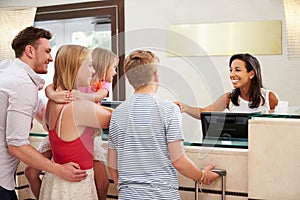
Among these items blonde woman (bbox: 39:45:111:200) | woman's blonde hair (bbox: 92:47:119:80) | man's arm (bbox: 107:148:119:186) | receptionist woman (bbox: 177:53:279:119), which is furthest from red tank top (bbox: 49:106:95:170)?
receptionist woman (bbox: 177:53:279:119)

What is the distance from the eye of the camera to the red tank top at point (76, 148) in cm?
205

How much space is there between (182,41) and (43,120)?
2891mm

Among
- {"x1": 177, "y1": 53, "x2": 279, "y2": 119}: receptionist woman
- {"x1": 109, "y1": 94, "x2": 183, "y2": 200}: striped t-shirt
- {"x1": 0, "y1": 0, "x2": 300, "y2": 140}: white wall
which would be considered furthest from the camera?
{"x1": 0, "y1": 0, "x2": 300, "y2": 140}: white wall

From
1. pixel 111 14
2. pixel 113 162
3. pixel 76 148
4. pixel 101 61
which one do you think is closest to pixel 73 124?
pixel 76 148

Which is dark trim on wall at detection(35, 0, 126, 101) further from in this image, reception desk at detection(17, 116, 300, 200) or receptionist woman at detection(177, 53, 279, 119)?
reception desk at detection(17, 116, 300, 200)

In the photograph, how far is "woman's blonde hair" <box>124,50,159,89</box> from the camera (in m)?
1.91

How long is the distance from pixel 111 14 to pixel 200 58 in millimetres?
1165

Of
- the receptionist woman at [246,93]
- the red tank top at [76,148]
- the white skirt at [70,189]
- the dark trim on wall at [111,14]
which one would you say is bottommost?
the white skirt at [70,189]

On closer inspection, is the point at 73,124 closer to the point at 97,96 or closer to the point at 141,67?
the point at 97,96

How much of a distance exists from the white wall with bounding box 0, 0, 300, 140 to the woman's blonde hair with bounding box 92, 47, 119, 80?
1.59 m

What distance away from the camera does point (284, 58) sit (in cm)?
434

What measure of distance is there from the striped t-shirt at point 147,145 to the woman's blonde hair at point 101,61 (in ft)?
1.74

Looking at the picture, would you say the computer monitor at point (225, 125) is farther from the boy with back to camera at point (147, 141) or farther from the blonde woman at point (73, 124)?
the blonde woman at point (73, 124)

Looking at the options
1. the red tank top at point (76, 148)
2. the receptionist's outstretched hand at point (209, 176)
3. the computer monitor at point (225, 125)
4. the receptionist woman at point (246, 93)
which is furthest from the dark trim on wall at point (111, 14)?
the receptionist's outstretched hand at point (209, 176)
